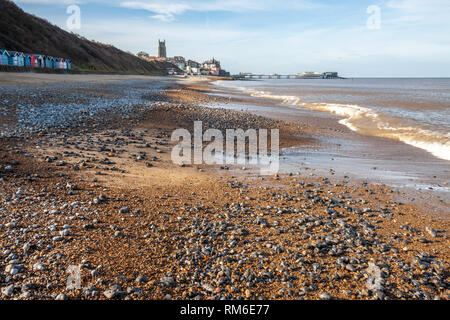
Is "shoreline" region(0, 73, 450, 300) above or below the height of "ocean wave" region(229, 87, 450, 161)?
below

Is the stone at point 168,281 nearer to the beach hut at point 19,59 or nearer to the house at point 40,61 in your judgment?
the beach hut at point 19,59

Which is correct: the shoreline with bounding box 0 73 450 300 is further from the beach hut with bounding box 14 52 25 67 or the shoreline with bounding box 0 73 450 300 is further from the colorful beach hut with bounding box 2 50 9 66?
the beach hut with bounding box 14 52 25 67

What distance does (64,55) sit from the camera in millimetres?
70375

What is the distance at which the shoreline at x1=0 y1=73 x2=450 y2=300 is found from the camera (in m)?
4.12

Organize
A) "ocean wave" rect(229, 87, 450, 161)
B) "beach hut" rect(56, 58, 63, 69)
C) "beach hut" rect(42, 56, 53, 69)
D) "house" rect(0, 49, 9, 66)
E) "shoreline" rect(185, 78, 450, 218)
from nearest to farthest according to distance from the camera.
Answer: "shoreline" rect(185, 78, 450, 218), "ocean wave" rect(229, 87, 450, 161), "house" rect(0, 49, 9, 66), "beach hut" rect(42, 56, 53, 69), "beach hut" rect(56, 58, 63, 69)

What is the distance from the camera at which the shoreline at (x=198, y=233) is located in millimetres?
4117

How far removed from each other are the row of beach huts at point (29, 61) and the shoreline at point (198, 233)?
46074 mm

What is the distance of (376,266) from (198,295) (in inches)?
111

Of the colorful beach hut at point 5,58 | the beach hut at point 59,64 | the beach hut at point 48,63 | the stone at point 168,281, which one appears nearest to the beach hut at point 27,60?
the beach hut at point 48,63

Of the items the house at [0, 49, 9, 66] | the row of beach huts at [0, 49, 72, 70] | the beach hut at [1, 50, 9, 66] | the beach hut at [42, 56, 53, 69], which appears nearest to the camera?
the house at [0, 49, 9, 66]

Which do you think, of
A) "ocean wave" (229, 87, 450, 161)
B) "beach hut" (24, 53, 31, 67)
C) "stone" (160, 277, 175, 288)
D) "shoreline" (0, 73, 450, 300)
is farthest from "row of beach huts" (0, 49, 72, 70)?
"stone" (160, 277, 175, 288)

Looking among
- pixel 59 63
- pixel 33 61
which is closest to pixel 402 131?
pixel 33 61

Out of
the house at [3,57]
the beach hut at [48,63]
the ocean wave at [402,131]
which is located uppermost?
the beach hut at [48,63]

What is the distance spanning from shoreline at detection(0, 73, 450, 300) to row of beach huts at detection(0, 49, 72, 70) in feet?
151
